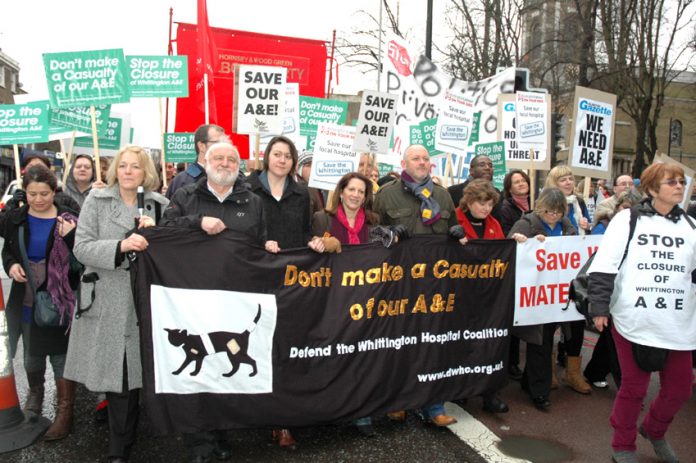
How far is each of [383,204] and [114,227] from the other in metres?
2.06

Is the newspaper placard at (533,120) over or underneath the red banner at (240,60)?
underneath

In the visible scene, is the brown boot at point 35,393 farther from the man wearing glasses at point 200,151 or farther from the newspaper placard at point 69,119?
the newspaper placard at point 69,119

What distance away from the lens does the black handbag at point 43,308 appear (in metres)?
4.15

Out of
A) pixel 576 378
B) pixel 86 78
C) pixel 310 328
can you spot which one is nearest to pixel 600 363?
pixel 576 378

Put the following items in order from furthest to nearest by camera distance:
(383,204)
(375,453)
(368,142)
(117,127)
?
(117,127), (368,142), (383,204), (375,453)

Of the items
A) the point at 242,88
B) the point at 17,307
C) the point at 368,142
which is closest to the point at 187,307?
the point at 17,307

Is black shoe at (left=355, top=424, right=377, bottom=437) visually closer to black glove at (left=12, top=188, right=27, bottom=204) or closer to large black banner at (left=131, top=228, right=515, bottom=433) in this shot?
large black banner at (left=131, top=228, right=515, bottom=433)

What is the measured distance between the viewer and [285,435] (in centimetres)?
408

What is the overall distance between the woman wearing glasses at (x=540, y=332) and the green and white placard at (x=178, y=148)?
17.5 ft

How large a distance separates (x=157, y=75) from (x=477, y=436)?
6.16 meters

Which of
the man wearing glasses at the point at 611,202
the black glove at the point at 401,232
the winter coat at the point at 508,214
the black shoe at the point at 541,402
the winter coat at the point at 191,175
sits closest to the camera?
the black glove at the point at 401,232

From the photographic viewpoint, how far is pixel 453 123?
8.13m

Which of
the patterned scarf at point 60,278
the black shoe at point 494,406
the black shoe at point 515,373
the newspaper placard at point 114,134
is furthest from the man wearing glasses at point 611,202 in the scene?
the newspaper placard at point 114,134

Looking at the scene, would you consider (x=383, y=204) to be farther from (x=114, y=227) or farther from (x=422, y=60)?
(x=422, y=60)
